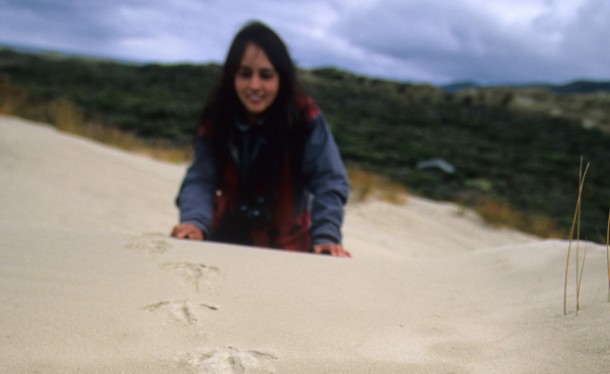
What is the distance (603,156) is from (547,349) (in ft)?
62.1

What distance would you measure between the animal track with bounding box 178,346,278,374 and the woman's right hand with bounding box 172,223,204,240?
1340mm

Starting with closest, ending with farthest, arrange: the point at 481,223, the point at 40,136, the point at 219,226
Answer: the point at 219,226 < the point at 40,136 < the point at 481,223

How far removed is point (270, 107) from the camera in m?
2.72

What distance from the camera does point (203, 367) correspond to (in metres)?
0.92

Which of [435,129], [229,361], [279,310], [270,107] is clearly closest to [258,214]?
[270,107]

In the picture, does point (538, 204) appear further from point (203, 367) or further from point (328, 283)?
point (203, 367)

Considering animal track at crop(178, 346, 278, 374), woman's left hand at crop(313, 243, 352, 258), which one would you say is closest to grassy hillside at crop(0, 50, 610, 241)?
woman's left hand at crop(313, 243, 352, 258)

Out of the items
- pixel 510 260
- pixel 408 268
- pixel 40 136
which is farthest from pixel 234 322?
pixel 40 136

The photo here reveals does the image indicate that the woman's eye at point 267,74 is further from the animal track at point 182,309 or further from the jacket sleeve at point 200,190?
the animal track at point 182,309

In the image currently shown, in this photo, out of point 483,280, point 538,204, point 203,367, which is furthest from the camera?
point 538,204

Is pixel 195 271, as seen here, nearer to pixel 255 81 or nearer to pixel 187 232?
pixel 187 232

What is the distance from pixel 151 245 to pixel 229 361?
973mm

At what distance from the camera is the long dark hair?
2.63 metres

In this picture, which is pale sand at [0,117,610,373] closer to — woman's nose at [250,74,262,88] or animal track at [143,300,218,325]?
animal track at [143,300,218,325]
